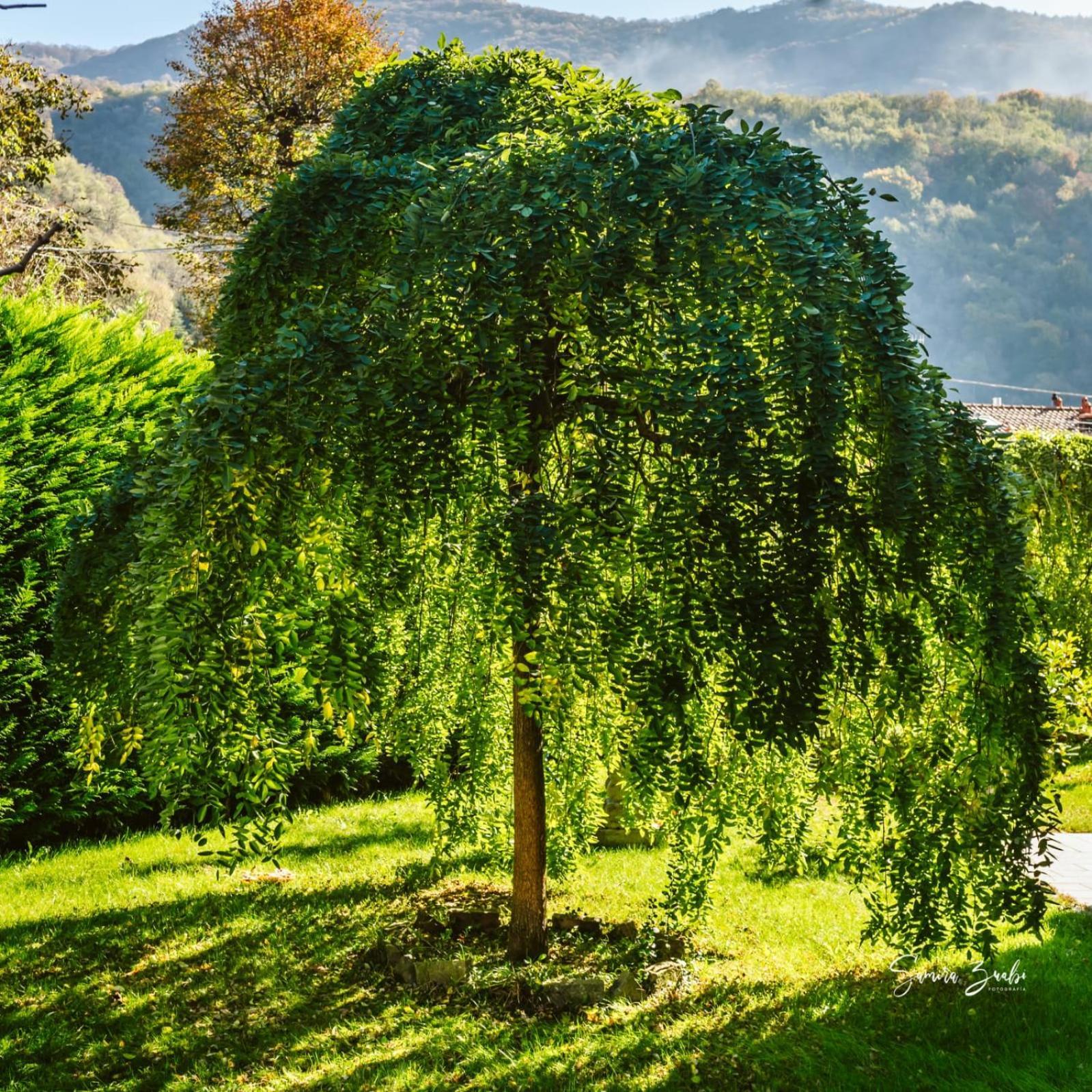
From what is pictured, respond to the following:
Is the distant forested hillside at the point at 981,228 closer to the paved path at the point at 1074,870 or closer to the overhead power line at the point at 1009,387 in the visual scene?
the overhead power line at the point at 1009,387

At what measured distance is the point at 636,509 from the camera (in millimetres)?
2691

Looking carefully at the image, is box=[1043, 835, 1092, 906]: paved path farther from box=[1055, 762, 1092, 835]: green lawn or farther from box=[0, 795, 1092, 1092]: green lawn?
box=[0, 795, 1092, 1092]: green lawn

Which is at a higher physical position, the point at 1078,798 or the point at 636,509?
the point at 636,509

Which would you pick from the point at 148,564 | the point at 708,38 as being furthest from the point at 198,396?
the point at 708,38

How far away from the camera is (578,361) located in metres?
2.95

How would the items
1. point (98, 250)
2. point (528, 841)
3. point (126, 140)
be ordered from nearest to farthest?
point (528, 841)
point (98, 250)
point (126, 140)

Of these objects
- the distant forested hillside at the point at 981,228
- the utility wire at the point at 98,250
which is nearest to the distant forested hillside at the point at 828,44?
the distant forested hillside at the point at 981,228

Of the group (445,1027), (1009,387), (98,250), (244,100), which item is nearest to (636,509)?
(445,1027)

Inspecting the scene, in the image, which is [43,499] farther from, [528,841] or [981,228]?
[981,228]

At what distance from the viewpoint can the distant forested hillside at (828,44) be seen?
5550cm

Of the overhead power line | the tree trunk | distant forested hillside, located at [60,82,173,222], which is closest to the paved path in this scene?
the tree trunk

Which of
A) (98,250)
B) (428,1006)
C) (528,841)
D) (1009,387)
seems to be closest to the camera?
(428,1006)

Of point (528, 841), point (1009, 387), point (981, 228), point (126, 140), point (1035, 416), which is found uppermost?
point (126, 140)

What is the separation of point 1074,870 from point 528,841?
4.08m
